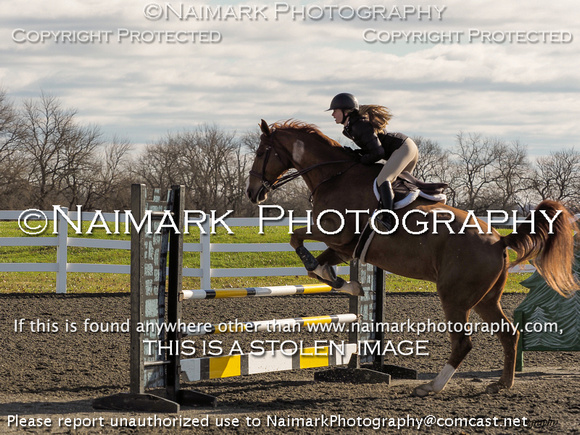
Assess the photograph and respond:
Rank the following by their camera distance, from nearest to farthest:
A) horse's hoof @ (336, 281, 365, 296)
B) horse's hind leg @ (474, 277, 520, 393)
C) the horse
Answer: the horse < horse's hind leg @ (474, 277, 520, 393) < horse's hoof @ (336, 281, 365, 296)

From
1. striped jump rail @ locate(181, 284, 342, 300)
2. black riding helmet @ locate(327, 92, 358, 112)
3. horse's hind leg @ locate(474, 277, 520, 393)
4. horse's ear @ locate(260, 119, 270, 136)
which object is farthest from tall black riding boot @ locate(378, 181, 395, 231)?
horse's ear @ locate(260, 119, 270, 136)

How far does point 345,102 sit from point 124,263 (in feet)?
43.8

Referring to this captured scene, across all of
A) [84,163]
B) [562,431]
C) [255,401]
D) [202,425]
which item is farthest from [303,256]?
[84,163]

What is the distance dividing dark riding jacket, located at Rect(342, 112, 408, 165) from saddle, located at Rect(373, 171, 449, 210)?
232mm

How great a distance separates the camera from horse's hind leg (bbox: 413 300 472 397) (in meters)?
5.57

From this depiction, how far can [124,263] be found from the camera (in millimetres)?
18078

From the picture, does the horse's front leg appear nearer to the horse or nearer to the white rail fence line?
the horse

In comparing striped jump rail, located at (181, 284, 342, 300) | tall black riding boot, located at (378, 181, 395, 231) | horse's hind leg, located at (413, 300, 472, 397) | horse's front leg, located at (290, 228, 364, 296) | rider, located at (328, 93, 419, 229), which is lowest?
horse's hind leg, located at (413, 300, 472, 397)

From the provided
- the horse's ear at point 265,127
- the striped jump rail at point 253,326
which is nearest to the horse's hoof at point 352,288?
the striped jump rail at point 253,326

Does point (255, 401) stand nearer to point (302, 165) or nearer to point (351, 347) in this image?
point (351, 347)

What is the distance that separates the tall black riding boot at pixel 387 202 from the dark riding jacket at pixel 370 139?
324mm

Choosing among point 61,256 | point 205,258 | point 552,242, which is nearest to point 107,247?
point 61,256

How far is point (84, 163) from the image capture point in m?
43.2

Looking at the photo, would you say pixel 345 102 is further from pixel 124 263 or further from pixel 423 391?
pixel 124 263
